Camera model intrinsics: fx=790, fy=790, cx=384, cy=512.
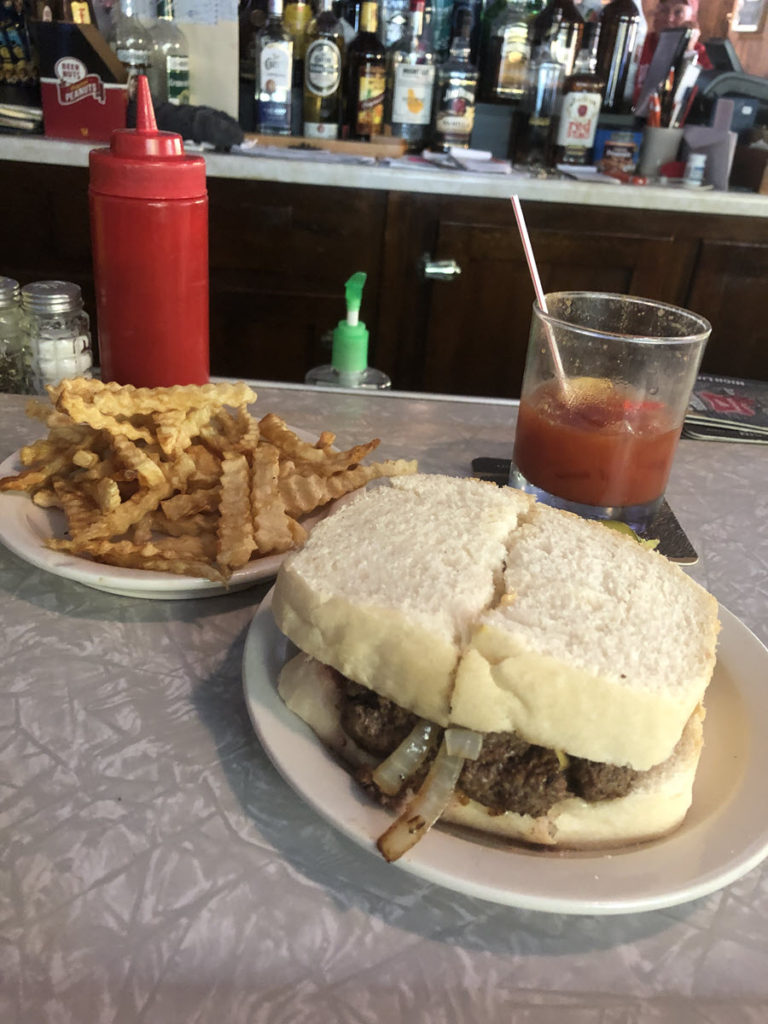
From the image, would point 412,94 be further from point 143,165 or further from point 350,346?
point 143,165

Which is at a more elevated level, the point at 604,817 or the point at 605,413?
the point at 605,413

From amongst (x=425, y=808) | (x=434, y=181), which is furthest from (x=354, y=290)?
(x=434, y=181)

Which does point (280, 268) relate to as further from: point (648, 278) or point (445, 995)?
point (445, 995)

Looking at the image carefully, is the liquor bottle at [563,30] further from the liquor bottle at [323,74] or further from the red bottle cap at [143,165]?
the red bottle cap at [143,165]

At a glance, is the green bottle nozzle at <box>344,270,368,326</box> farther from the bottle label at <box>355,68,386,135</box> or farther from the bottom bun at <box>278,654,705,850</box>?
the bottle label at <box>355,68,386,135</box>

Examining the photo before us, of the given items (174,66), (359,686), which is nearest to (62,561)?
(359,686)

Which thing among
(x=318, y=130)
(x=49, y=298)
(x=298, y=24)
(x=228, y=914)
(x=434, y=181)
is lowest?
(x=228, y=914)

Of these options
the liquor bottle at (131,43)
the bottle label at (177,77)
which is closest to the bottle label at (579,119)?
the bottle label at (177,77)

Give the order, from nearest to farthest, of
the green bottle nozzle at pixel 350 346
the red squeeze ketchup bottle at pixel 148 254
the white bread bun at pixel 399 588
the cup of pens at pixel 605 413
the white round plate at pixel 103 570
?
the white bread bun at pixel 399 588
the white round plate at pixel 103 570
the cup of pens at pixel 605 413
the red squeeze ketchup bottle at pixel 148 254
the green bottle nozzle at pixel 350 346
